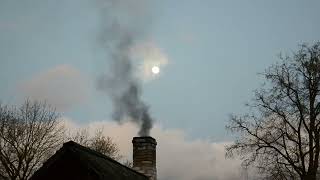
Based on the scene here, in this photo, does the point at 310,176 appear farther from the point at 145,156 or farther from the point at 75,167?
the point at 75,167

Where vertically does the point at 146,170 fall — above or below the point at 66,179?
above

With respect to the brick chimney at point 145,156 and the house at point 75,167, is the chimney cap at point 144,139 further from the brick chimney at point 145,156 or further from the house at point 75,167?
the house at point 75,167

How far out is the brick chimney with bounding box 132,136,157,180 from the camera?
65.9 ft

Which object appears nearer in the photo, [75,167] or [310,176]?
[75,167]

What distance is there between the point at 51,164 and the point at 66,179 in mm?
821

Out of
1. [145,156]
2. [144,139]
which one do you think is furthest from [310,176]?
[144,139]

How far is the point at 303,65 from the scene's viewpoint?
2291cm

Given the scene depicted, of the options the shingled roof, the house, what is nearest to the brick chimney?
the house

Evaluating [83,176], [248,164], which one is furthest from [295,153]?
[83,176]

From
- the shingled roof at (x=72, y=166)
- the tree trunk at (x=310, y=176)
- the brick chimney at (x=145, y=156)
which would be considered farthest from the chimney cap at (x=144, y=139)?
the tree trunk at (x=310, y=176)

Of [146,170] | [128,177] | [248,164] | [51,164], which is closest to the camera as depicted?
[51,164]

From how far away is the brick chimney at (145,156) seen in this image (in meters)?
20.1

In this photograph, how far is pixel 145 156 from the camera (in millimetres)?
20109

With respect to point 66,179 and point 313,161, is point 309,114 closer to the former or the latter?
point 313,161
